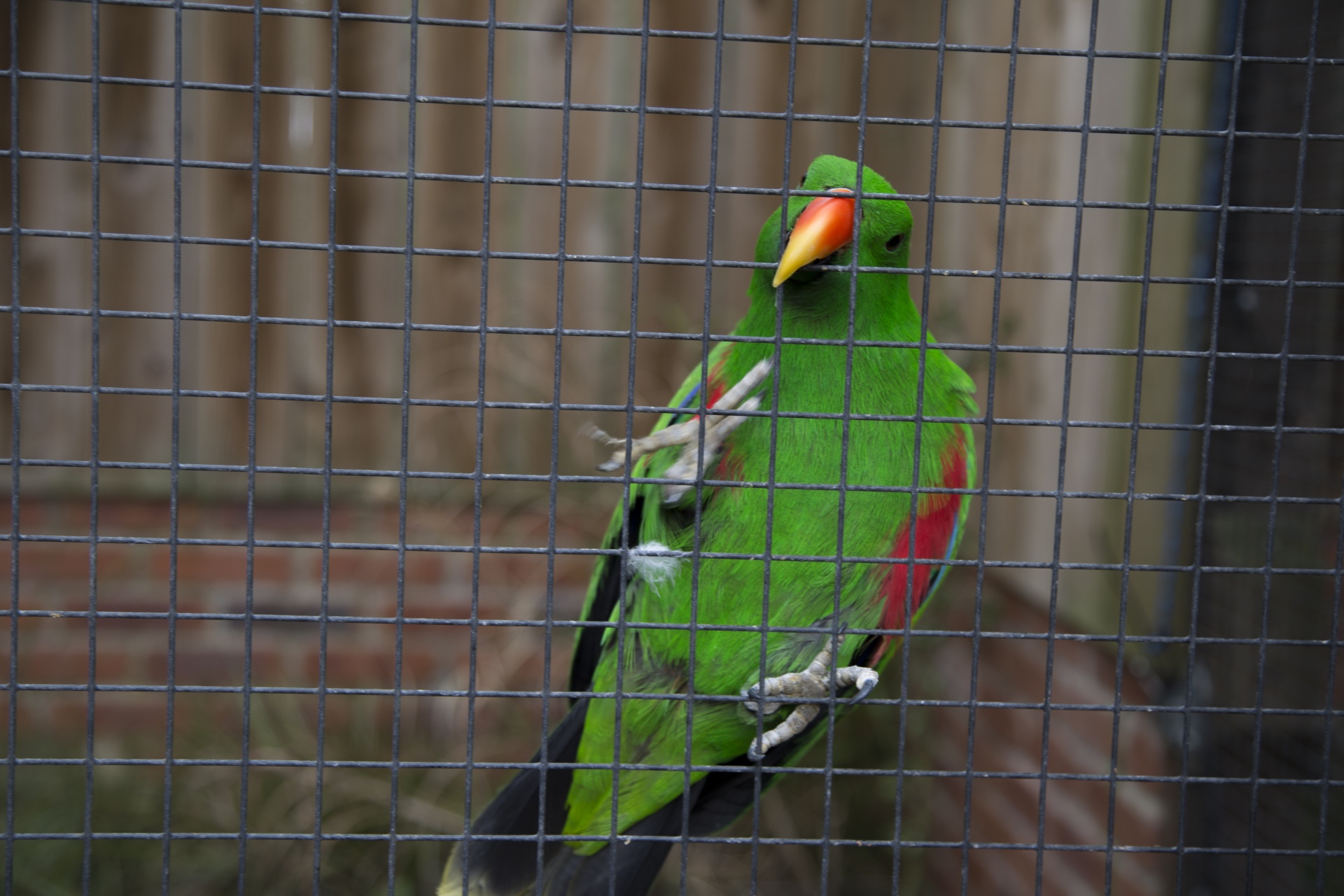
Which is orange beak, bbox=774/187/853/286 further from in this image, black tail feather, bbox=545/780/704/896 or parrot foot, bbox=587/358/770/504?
black tail feather, bbox=545/780/704/896

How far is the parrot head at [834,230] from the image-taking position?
3.92ft

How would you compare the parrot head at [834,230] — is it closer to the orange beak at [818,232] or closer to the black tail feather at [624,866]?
the orange beak at [818,232]

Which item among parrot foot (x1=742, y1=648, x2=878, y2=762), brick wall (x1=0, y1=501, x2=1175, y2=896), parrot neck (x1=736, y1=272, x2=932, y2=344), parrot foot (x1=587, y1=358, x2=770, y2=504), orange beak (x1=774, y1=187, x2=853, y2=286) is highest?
orange beak (x1=774, y1=187, x2=853, y2=286)

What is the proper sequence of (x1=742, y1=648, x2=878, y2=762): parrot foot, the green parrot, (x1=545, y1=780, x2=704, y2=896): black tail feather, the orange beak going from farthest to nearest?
(x1=545, y1=780, x2=704, y2=896): black tail feather, the green parrot, (x1=742, y1=648, x2=878, y2=762): parrot foot, the orange beak

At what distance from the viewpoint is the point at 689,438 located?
127 cm

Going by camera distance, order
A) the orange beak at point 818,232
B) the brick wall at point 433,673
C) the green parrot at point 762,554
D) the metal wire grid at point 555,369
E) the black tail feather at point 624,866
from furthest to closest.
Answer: the brick wall at point 433,673
the black tail feather at point 624,866
the green parrot at point 762,554
the orange beak at point 818,232
the metal wire grid at point 555,369

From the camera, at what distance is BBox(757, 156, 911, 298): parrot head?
3.92 feet

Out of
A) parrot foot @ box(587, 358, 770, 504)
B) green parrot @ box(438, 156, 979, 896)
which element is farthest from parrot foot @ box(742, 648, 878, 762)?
parrot foot @ box(587, 358, 770, 504)

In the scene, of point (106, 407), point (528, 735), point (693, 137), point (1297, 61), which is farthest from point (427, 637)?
point (1297, 61)

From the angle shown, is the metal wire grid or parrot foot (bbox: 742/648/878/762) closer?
the metal wire grid

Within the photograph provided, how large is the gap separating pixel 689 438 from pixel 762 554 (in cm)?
19

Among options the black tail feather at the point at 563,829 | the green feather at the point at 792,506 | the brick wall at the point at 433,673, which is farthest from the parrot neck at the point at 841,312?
the brick wall at the point at 433,673

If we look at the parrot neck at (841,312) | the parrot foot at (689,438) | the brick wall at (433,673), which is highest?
the parrot neck at (841,312)

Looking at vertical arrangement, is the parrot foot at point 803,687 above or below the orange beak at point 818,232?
below
